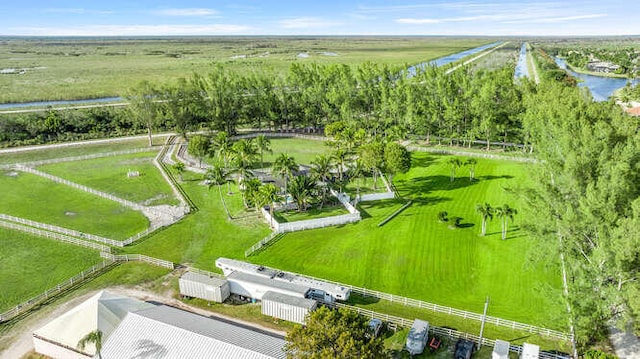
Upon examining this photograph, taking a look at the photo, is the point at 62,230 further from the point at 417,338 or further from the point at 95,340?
the point at 417,338

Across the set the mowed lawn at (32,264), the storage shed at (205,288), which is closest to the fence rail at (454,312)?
the storage shed at (205,288)

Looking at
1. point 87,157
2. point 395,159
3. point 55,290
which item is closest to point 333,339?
point 55,290

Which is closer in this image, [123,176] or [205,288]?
[205,288]

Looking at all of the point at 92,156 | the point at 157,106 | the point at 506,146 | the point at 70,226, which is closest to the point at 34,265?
the point at 70,226

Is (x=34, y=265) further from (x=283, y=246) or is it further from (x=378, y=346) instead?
(x=378, y=346)

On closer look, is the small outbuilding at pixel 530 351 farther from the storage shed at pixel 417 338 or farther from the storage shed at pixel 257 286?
the storage shed at pixel 257 286
